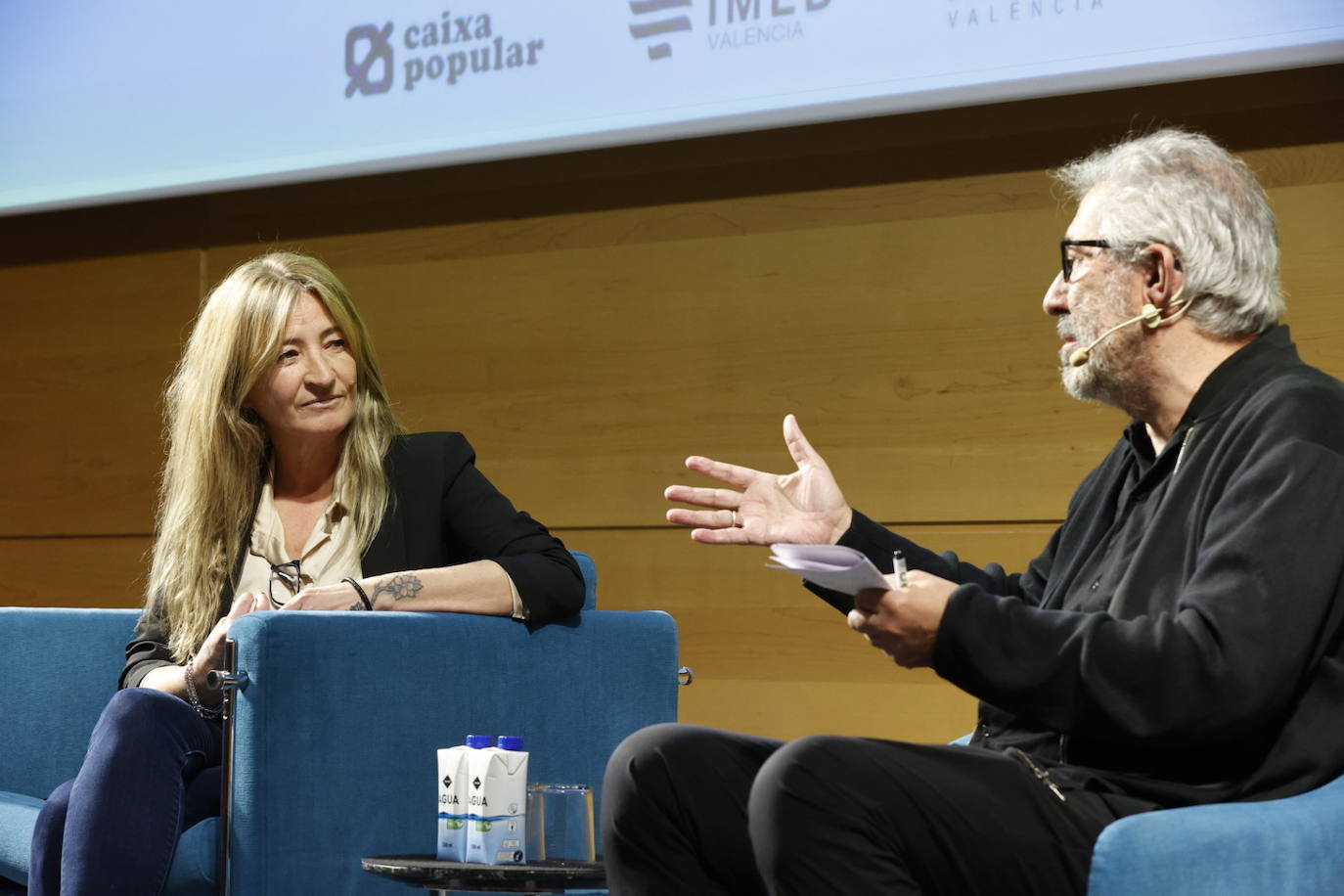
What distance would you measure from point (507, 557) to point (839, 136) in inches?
61.1

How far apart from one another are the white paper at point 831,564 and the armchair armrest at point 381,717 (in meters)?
0.89

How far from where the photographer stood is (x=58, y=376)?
14.2 feet

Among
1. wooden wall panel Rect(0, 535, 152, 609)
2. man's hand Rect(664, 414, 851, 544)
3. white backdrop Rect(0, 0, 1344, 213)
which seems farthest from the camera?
wooden wall panel Rect(0, 535, 152, 609)

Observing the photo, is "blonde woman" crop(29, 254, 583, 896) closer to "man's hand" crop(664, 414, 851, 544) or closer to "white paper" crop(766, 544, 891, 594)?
"man's hand" crop(664, 414, 851, 544)

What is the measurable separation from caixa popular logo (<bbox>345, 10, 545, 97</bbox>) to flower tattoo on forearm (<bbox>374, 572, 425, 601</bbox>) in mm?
1703

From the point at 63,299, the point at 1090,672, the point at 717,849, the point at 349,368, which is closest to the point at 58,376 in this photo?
the point at 63,299

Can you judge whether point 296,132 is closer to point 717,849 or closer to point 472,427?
point 472,427

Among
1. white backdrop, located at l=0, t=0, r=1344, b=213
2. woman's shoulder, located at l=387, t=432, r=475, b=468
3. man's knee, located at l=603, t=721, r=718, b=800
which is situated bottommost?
man's knee, located at l=603, t=721, r=718, b=800

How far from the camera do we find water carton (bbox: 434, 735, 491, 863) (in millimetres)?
1924

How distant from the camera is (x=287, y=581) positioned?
8.02 ft

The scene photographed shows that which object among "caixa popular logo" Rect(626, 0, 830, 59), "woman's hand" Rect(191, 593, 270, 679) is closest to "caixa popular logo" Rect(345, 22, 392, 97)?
"caixa popular logo" Rect(626, 0, 830, 59)

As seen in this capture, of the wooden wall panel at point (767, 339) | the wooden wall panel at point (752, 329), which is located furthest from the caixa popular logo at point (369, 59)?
the wooden wall panel at point (767, 339)

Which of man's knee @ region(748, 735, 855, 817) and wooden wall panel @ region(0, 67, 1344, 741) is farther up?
wooden wall panel @ region(0, 67, 1344, 741)

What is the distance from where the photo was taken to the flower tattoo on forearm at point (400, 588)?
7.31 feet
